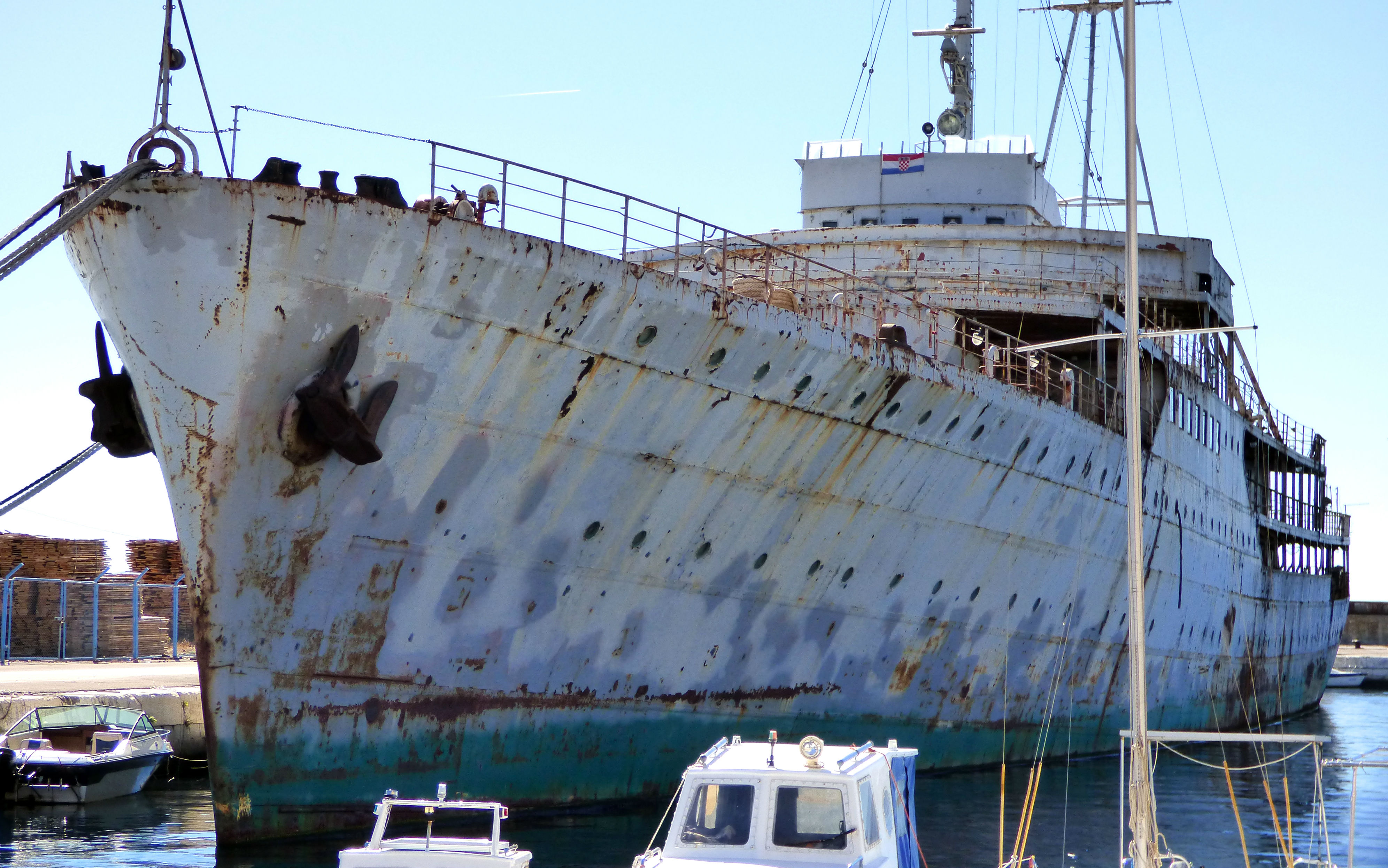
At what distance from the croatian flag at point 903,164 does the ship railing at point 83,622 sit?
1487cm

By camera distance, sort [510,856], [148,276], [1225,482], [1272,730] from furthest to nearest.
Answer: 1. [1272,730]
2. [1225,482]
3. [148,276]
4. [510,856]

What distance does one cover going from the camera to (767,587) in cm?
1428

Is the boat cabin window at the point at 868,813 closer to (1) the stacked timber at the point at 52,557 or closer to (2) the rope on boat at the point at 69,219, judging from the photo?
(2) the rope on boat at the point at 69,219

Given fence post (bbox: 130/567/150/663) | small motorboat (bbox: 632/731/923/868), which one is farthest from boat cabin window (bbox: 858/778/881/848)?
fence post (bbox: 130/567/150/663)

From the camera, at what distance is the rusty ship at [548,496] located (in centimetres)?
1093

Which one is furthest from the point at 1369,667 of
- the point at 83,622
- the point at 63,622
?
the point at 63,622

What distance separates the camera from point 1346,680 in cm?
5559

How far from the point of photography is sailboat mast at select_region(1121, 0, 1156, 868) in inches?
380

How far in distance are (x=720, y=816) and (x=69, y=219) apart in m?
6.57

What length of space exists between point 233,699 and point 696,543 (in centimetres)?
443

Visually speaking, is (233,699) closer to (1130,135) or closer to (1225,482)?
(1130,135)

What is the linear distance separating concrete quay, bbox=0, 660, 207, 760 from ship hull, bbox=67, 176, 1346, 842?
377cm

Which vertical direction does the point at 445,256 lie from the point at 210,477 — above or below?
above

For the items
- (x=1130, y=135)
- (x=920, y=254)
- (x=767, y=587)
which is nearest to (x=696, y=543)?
(x=767, y=587)
